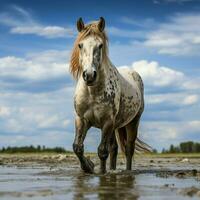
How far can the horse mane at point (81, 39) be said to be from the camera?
984cm

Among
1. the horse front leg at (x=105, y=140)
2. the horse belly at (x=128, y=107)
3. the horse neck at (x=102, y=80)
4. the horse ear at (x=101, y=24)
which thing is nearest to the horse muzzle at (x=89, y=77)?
the horse neck at (x=102, y=80)

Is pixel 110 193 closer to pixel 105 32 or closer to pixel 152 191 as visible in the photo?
pixel 152 191

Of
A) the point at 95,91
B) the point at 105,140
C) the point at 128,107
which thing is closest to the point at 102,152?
the point at 105,140

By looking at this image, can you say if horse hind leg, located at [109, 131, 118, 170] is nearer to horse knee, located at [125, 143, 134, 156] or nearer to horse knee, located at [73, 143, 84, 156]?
horse knee, located at [125, 143, 134, 156]

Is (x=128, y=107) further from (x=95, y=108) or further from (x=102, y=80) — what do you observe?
(x=95, y=108)

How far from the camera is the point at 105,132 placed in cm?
992

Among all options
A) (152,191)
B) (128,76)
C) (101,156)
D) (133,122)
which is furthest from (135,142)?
(152,191)

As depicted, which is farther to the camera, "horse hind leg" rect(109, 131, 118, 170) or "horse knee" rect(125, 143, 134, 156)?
"horse knee" rect(125, 143, 134, 156)

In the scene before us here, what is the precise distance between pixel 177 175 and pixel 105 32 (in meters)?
2.84

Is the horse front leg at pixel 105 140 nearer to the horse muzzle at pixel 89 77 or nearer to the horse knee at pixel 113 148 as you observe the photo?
the horse muzzle at pixel 89 77

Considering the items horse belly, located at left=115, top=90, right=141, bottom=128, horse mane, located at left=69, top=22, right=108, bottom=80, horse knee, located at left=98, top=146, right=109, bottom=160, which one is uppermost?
horse mane, located at left=69, top=22, right=108, bottom=80

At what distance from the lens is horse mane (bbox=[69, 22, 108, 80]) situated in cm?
984

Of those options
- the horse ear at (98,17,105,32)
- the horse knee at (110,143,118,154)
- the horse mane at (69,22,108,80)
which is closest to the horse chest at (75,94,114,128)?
the horse mane at (69,22,108,80)

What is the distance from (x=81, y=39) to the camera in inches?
386
